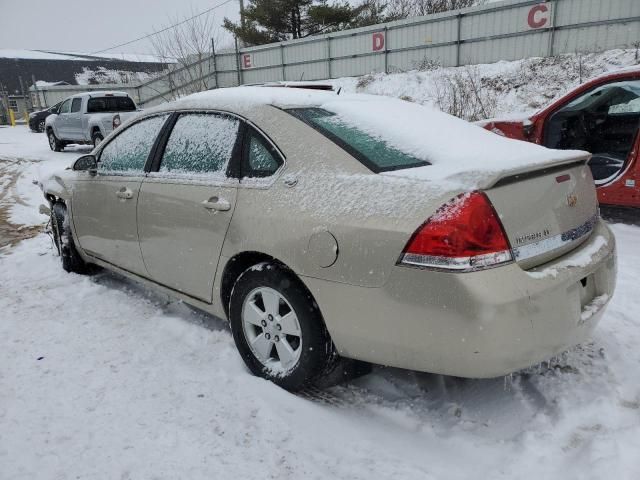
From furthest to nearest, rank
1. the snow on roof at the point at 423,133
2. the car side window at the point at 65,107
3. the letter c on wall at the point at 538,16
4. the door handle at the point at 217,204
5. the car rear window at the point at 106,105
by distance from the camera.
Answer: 1. the letter c on wall at the point at 538,16
2. the car side window at the point at 65,107
3. the car rear window at the point at 106,105
4. the door handle at the point at 217,204
5. the snow on roof at the point at 423,133

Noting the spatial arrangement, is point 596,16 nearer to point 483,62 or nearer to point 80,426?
point 483,62

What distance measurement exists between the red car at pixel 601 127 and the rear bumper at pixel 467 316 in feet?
11.5

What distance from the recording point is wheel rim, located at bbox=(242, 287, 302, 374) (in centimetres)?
259

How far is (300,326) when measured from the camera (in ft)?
8.21

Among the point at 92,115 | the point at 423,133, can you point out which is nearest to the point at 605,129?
the point at 423,133

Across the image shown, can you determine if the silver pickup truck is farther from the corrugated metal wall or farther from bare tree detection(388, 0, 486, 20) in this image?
bare tree detection(388, 0, 486, 20)

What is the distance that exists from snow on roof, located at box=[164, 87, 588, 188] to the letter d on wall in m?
18.5

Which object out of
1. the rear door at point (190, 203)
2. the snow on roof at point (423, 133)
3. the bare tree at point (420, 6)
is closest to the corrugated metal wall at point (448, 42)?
the bare tree at point (420, 6)

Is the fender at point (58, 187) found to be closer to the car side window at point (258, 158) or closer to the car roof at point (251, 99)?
the car roof at point (251, 99)

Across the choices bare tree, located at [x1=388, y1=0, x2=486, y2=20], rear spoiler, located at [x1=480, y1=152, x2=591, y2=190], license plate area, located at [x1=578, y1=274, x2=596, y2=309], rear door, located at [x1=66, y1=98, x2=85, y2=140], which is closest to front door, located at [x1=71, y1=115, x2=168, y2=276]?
rear spoiler, located at [x1=480, y1=152, x2=591, y2=190]

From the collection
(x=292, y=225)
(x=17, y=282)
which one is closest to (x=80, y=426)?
(x=292, y=225)

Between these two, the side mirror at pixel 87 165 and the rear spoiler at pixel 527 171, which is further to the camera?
the side mirror at pixel 87 165

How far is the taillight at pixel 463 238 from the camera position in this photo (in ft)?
6.55

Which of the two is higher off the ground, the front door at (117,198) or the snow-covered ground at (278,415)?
the front door at (117,198)
